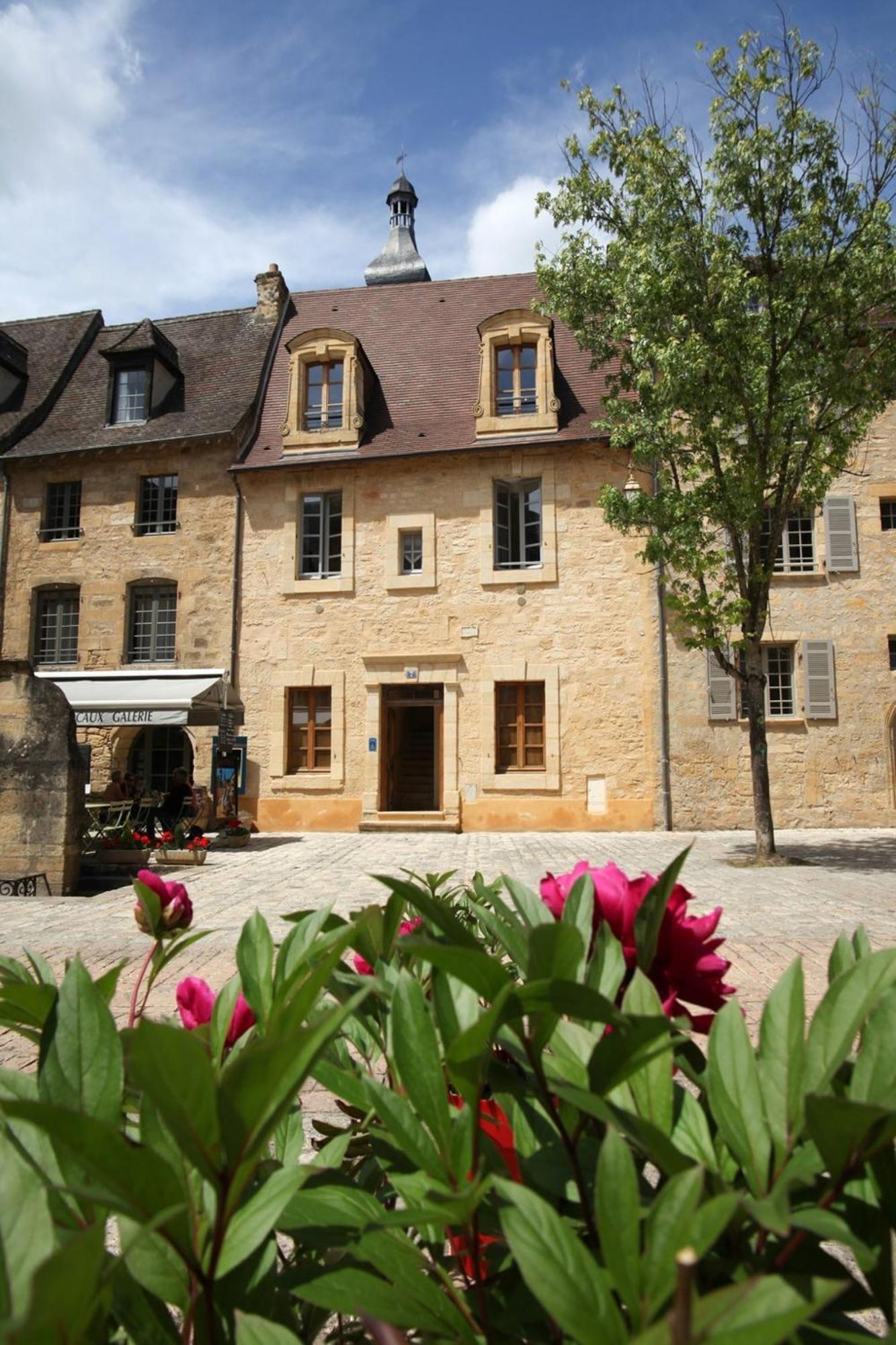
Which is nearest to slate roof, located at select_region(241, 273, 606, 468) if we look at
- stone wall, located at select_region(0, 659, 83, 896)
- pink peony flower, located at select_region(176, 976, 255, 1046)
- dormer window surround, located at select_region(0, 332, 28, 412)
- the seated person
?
dormer window surround, located at select_region(0, 332, 28, 412)

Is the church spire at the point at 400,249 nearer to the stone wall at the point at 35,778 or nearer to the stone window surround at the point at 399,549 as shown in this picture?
the stone window surround at the point at 399,549

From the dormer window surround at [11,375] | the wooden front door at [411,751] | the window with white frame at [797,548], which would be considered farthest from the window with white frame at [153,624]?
the window with white frame at [797,548]

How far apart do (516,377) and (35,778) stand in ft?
38.6

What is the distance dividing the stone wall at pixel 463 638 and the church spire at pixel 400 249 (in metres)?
22.4

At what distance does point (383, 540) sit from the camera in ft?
53.1

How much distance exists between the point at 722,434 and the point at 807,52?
4296 mm

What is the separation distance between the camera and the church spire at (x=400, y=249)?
35344mm

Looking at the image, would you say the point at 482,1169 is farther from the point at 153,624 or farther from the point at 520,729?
the point at 153,624

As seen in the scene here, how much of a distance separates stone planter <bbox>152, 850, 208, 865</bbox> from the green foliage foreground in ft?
34.8

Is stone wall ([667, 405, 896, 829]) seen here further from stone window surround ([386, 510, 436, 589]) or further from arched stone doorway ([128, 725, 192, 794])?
arched stone doorway ([128, 725, 192, 794])

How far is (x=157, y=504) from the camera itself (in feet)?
57.2

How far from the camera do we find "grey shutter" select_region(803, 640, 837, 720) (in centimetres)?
1480

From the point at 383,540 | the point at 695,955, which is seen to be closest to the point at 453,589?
the point at 383,540

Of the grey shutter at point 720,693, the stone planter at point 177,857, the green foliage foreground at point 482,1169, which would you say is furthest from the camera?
the grey shutter at point 720,693
